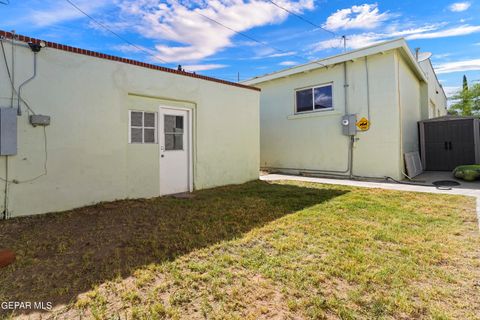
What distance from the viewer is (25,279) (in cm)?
238

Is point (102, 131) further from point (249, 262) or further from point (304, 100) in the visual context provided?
point (304, 100)

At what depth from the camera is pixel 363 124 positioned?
8.48m

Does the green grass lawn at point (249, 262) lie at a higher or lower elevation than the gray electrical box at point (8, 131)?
lower

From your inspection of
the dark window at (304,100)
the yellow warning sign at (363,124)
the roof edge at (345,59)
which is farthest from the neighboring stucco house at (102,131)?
the yellow warning sign at (363,124)

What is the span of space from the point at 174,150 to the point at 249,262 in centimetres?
417

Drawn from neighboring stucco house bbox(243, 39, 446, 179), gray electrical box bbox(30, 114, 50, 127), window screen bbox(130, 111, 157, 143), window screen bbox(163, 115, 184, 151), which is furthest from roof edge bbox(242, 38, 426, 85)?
gray electrical box bbox(30, 114, 50, 127)

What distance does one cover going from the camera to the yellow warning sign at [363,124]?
841cm

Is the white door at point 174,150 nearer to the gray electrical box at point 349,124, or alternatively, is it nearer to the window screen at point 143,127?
the window screen at point 143,127

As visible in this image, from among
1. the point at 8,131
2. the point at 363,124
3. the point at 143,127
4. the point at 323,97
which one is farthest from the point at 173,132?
the point at 363,124

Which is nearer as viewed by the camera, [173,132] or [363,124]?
[173,132]

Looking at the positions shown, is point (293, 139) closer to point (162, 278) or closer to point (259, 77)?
point (259, 77)

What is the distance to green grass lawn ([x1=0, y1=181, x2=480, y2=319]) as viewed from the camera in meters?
1.97

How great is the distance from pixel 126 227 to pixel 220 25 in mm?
6638

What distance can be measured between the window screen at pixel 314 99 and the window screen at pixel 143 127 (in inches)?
245
